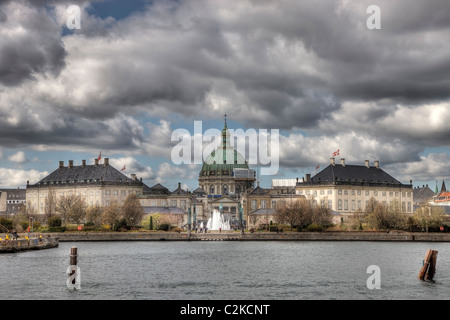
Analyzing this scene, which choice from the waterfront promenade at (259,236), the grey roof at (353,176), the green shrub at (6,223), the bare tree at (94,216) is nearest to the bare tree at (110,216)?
the bare tree at (94,216)

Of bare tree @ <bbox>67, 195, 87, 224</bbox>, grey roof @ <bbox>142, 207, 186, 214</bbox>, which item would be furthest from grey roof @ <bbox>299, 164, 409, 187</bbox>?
bare tree @ <bbox>67, 195, 87, 224</bbox>

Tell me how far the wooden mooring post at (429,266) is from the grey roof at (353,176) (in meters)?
110

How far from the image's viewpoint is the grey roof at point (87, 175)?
7106 inches

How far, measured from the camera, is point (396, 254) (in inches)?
3219

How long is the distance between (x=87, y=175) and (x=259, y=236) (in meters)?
77.6

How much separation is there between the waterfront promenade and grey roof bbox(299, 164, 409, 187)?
2126 inches

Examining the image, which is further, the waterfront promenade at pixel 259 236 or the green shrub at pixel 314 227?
the green shrub at pixel 314 227

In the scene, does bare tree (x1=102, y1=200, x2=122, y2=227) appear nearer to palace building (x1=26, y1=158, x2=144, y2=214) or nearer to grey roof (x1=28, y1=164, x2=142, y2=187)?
palace building (x1=26, y1=158, x2=144, y2=214)

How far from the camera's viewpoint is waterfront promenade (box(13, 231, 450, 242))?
111750mm

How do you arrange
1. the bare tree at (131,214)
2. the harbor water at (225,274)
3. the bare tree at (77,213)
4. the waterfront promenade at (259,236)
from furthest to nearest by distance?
the bare tree at (77,213)
the bare tree at (131,214)
the waterfront promenade at (259,236)
the harbor water at (225,274)

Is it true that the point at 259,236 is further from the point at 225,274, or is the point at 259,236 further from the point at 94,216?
the point at 225,274

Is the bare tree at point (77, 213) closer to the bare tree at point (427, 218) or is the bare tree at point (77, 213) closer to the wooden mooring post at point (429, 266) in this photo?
the bare tree at point (427, 218)
